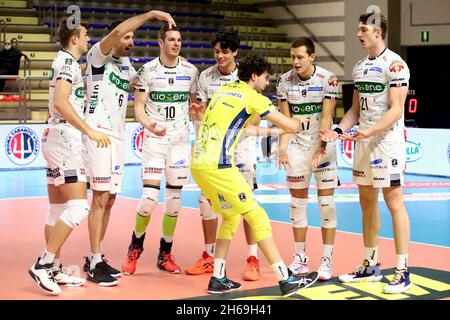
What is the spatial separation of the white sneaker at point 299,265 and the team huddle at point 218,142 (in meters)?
0.01

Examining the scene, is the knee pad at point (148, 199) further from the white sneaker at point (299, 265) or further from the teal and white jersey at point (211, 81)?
the white sneaker at point (299, 265)

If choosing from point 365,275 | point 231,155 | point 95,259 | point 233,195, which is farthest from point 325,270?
point 95,259

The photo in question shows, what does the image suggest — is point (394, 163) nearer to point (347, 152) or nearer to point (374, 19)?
point (374, 19)

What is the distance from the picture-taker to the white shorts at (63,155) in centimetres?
649

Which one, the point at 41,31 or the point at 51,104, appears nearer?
the point at 51,104

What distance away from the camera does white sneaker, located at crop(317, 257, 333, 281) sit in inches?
266

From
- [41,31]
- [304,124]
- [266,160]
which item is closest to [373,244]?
[304,124]

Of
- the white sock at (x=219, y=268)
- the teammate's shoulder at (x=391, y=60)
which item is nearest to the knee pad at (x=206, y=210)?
the white sock at (x=219, y=268)

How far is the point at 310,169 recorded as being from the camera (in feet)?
22.9

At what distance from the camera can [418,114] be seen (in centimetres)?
1741

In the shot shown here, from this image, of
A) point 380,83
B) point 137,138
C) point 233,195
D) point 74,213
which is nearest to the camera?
point 233,195

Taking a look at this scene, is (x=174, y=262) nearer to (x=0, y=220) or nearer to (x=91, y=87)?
(x=91, y=87)

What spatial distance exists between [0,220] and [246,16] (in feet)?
52.2

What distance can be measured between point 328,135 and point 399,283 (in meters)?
1.31
